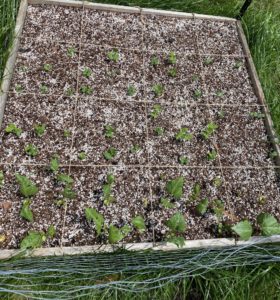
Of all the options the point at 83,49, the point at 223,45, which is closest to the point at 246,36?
the point at 223,45

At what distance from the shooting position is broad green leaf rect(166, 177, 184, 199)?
245 centimetres

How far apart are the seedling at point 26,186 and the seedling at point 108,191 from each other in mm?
515

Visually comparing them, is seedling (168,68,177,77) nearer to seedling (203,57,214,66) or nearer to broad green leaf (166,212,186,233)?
seedling (203,57,214,66)

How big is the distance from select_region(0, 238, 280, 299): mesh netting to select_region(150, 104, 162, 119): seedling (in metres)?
1.22

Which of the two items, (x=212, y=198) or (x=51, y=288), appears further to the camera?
(x=212, y=198)

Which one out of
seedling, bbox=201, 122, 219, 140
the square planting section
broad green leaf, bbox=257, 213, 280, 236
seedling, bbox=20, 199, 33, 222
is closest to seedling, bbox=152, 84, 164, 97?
the square planting section

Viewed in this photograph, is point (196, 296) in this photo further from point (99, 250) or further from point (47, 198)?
point (47, 198)

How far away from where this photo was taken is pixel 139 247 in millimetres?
2314

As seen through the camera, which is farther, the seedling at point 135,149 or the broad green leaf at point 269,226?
the seedling at point 135,149

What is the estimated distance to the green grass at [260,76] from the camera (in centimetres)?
229

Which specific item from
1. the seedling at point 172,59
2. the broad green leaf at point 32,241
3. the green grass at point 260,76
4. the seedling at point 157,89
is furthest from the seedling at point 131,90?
the broad green leaf at point 32,241

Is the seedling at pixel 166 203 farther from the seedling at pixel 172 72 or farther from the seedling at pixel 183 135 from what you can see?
the seedling at pixel 172 72

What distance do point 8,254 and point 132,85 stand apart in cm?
182

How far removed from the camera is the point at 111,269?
7.30 ft
